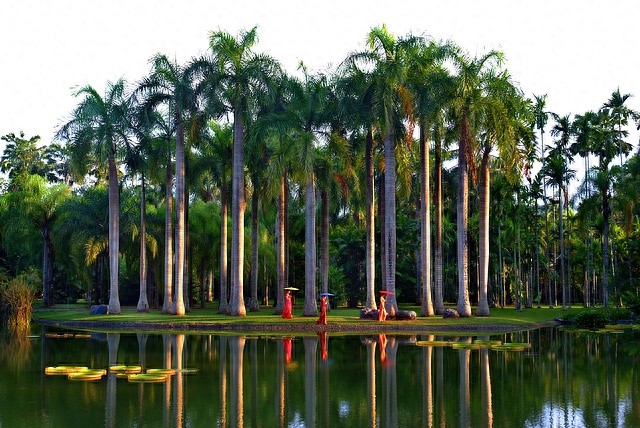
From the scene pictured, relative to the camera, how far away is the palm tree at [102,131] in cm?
4762

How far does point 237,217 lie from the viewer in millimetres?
44344

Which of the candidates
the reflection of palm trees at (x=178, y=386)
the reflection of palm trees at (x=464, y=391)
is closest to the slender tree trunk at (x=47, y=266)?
the reflection of palm trees at (x=178, y=386)

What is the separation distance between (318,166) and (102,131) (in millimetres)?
13795

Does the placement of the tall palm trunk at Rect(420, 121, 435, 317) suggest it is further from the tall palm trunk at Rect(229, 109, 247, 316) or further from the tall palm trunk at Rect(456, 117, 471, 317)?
the tall palm trunk at Rect(229, 109, 247, 316)

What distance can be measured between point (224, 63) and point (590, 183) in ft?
97.5

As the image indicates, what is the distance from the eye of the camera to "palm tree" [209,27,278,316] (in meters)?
43.8

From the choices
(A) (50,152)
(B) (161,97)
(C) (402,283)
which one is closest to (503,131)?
(B) (161,97)

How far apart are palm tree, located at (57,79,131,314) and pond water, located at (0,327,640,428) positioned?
1688 centimetres

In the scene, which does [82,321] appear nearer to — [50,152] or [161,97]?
[161,97]

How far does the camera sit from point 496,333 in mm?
37031

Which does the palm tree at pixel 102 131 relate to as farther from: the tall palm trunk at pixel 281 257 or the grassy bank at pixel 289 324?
the tall palm trunk at pixel 281 257

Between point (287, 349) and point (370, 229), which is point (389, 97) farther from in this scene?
point (287, 349)

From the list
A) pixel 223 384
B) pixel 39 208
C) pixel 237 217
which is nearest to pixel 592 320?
pixel 237 217

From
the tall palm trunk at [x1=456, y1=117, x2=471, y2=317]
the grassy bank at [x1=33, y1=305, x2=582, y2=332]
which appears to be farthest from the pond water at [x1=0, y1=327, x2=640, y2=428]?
the tall palm trunk at [x1=456, y1=117, x2=471, y2=317]
